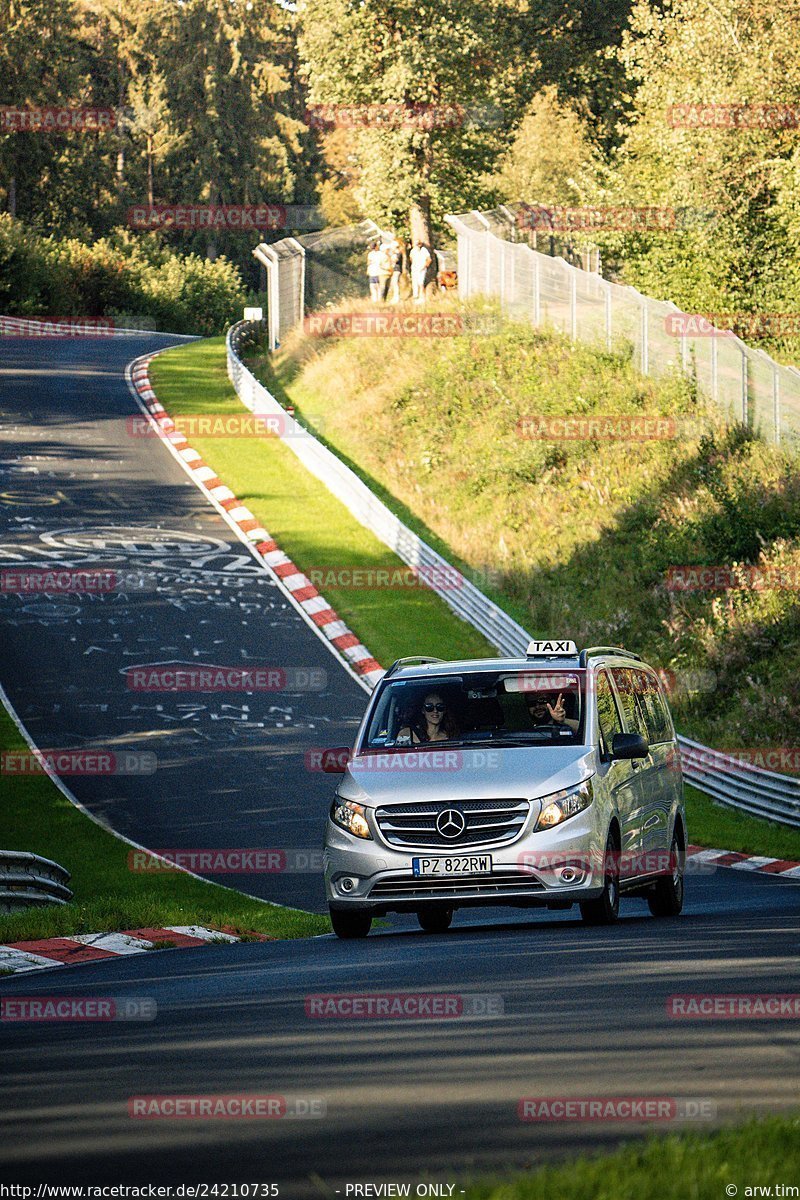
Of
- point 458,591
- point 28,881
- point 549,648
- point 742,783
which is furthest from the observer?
point 458,591

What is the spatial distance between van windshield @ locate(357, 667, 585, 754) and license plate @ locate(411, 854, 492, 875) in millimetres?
1020

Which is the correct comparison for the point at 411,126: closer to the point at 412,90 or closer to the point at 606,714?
the point at 412,90

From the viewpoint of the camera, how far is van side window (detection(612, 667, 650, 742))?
13.6 metres

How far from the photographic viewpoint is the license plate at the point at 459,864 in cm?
1186

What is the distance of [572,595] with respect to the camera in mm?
31641

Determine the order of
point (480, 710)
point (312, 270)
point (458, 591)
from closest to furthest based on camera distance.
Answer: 1. point (480, 710)
2. point (458, 591)
3. point (312, 270)

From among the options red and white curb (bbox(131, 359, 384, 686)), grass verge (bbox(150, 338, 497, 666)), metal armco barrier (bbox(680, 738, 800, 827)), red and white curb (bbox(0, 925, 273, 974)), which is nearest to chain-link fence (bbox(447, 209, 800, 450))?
grass verge (bbox(150, 338, 497, 666))

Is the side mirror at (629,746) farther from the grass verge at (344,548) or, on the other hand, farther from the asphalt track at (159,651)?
the grass verge at (344,548)

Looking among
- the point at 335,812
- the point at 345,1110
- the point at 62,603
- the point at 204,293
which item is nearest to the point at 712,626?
the point at 62,603

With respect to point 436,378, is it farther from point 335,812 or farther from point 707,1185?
point 707,1185

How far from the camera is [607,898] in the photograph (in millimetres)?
12289

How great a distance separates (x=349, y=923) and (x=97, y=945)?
6.32ft

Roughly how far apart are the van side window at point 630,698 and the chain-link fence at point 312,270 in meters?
41.8

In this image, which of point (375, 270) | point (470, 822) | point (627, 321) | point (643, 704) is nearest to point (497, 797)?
point (470, 822)
